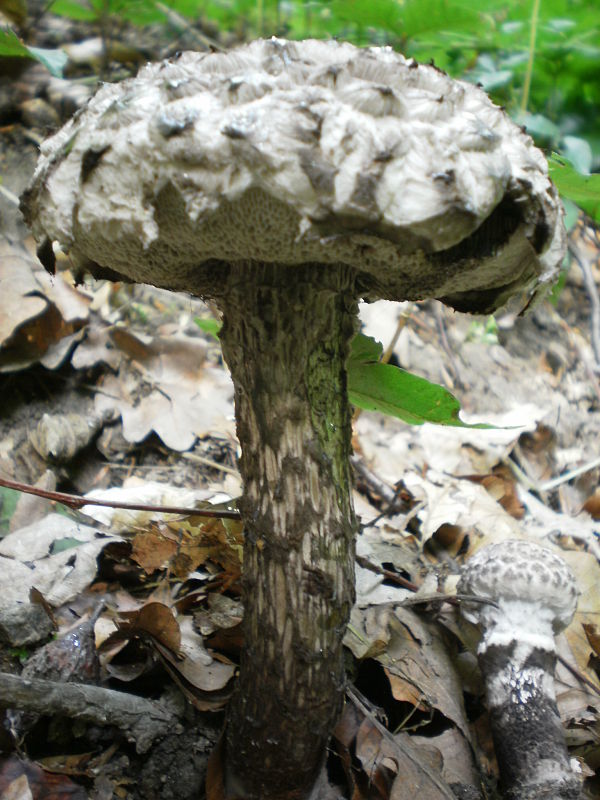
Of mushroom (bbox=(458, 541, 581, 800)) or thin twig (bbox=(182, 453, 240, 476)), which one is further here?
thin twig (bbox=(182, 453, 240, 476))

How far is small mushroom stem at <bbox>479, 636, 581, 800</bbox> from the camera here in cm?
182

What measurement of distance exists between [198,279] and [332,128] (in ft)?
2.01

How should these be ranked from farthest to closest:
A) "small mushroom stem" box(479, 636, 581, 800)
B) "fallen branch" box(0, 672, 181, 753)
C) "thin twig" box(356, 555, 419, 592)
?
"thin twig" box(356, 555, 419, 592) < "small mushroom stem" box(479, 636, 581, 800) < "fallen branch" box(0, 672, 181, 753)

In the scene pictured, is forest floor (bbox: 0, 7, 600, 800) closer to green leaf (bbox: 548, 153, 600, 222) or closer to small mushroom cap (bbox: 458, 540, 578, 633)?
small mushroom cap (bbox: 458, 540, 578, 633)

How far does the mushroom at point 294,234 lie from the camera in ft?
3.49

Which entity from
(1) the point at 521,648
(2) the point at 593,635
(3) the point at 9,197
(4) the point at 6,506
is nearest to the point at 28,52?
(3) the point at 9,197

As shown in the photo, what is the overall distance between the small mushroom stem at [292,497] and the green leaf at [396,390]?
35cm

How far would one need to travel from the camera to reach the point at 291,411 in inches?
57.2

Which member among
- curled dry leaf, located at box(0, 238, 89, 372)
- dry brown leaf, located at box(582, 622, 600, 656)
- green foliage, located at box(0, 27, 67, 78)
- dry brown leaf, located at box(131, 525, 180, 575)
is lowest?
dry brown leaf, located at box(582, 622, 600, 656)

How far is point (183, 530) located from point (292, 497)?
0.94m

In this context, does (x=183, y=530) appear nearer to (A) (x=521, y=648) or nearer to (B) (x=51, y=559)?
(B) (x=51, y=559)

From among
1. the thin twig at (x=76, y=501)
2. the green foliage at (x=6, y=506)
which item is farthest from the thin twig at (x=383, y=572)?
the green foliage at (x=6, y=506)

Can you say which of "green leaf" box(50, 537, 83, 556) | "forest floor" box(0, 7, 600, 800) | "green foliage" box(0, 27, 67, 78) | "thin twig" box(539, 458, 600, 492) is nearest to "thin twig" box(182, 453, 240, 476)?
"forest floor" box(0, 7, 600, 800)

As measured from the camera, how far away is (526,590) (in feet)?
7.02
